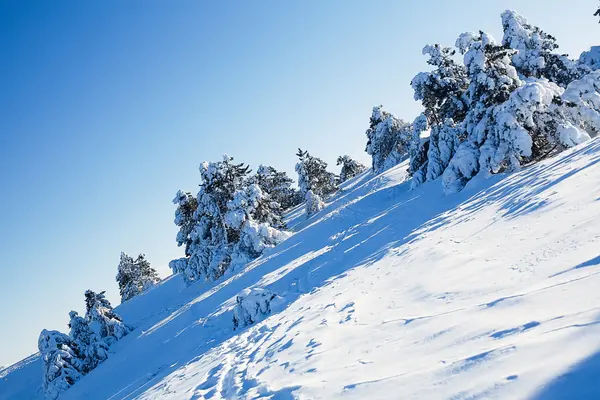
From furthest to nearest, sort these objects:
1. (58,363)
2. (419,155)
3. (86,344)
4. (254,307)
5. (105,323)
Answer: (419,155) < (105,323) < (86,344) < (58,363) < (254,307)

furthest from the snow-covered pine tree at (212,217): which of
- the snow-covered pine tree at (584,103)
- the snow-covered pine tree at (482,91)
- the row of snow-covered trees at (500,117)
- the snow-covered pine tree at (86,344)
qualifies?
the snow-covered pine tree at (584,103)

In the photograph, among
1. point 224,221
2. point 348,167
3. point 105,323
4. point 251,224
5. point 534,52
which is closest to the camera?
point 105,323

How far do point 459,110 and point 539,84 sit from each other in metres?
7.44

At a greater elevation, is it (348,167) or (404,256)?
(348,167)

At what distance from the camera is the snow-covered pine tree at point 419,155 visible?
2247 centimetres

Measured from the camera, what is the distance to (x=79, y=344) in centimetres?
2256

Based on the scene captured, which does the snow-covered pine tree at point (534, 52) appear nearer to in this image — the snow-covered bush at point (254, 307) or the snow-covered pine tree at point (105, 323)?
the snow-covered bush at point (254, 307)

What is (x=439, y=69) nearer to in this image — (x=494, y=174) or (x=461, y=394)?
(x=494, y=174)

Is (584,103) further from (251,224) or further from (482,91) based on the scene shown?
(251,224)

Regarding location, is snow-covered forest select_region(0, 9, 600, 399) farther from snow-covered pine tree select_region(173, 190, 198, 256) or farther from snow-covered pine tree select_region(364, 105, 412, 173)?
snow-covered pine tree select_region(364, 105, 412, 173)

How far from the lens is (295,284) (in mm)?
13609

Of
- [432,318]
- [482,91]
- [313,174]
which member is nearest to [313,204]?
[313,174]

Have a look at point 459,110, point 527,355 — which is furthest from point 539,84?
point 527,355

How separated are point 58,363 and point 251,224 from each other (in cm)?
1419
